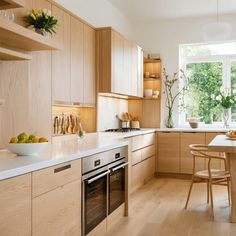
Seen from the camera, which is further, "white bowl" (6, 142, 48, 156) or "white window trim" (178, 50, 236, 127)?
"white window trim" (178, 50, 236, 127)

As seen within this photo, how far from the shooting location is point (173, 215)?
12.1ft

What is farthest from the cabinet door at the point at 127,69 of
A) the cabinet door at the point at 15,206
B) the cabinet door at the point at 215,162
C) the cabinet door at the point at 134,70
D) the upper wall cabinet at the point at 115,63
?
the cabinet door at the point at 15,206

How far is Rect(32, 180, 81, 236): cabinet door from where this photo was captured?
196 centimetres

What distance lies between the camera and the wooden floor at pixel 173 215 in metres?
3.18

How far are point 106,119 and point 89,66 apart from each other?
1.16 meters

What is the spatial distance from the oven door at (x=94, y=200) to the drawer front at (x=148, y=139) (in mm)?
2274

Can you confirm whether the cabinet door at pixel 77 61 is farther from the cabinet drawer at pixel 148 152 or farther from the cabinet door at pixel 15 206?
the cabinet door at pixel 15 206

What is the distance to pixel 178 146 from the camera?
577 cm

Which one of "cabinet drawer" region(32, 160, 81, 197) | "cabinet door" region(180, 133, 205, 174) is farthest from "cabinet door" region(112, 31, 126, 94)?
"cabinet drawer" region(32, 160, 81, 197)

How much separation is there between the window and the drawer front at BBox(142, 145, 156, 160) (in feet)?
3.51

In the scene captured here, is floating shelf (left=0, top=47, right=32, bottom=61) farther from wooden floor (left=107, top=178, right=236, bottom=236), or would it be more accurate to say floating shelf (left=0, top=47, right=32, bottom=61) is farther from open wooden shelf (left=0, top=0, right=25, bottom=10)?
wooden floor (left=107, top=178, right=236, bottom=236)

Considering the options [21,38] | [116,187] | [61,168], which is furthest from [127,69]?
[61,168]

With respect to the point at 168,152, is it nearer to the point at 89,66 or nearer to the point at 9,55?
A: the point at 89,66

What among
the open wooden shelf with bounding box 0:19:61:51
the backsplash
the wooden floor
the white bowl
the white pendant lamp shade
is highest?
the white pendant lamp shade
